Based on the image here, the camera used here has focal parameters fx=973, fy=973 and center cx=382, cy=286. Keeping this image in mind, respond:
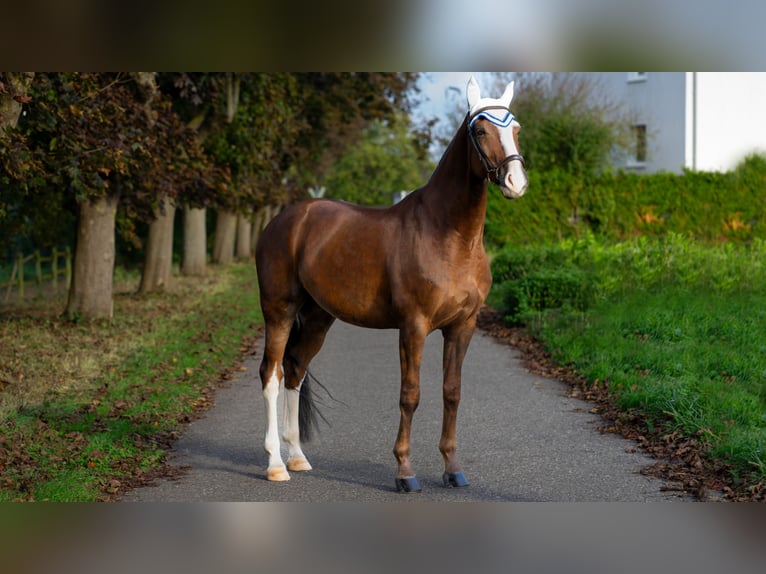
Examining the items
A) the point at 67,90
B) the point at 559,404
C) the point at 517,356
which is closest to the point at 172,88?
the point at 67,90

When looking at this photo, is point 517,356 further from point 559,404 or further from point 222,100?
point 222,100

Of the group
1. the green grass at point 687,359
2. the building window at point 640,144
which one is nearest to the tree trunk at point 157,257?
the green grass at point 687,359

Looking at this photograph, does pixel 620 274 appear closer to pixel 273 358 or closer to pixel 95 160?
pixel 95 160

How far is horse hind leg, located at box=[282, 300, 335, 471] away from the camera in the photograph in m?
7.32

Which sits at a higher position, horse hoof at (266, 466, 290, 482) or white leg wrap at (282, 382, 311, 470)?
white leg wrap at (282, 382, 311, 470)

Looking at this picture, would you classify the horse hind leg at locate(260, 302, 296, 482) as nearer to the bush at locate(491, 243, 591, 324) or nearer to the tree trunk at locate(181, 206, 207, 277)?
the bush at locate(491, 243, 591, 324)

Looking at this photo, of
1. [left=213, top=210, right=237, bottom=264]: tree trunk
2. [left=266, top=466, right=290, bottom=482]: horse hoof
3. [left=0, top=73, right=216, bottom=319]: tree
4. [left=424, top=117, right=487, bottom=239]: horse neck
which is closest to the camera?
[left=424, top=117, right=487, bottom=239]: horse neck

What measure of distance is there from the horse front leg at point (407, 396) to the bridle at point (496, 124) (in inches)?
48.0

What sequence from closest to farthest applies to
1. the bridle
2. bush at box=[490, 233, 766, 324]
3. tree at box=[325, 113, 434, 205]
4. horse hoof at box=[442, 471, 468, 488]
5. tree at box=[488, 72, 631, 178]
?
the bridle → horse hoof at box=[442, 471, 468, 488] → bush at box=[490, 233, 766, 324] → tree at box=[488, 72, 631, 178] → tree at box=[325, 113, 434, 205]

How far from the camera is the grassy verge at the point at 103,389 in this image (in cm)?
692

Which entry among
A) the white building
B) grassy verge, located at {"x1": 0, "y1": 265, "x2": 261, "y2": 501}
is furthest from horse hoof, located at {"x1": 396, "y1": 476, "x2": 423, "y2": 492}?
the white building

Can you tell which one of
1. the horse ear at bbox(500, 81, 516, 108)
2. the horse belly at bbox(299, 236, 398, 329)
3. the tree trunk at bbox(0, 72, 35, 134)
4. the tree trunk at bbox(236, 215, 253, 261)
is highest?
the tree trunk at bbox(236, 215, 253, 261)

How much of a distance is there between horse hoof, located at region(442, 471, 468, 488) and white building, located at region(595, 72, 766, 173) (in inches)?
1181
